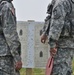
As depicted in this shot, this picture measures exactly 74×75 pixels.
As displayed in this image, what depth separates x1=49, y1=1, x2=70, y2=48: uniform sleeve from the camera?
22.2 feet

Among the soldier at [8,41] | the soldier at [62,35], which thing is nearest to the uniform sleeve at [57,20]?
the soldier at [62,35]

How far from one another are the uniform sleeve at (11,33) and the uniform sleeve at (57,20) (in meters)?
0.51

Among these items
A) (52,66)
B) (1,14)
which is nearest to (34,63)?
(52,66)

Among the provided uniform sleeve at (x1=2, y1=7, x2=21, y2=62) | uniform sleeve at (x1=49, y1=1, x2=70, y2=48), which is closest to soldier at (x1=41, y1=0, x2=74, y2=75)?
uniform sleeve at (x1=49, y1=1, x2=70, y2=48)

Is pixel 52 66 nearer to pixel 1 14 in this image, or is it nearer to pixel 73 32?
pixel 73 32

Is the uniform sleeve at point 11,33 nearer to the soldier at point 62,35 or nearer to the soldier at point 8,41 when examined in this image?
the soldier at point 8,41

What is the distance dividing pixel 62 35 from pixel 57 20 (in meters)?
0.26

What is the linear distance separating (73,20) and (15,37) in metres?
0.94

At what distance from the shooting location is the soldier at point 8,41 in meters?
6.58

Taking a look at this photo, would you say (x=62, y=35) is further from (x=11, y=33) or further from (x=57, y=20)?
(x=11, y=33)

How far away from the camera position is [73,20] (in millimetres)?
6988

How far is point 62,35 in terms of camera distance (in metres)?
6.98

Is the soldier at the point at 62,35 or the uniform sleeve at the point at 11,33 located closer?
the uniform sleeve at the point at 11,33

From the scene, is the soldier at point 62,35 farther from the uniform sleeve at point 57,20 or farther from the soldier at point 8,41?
the soldier at point 8,41
